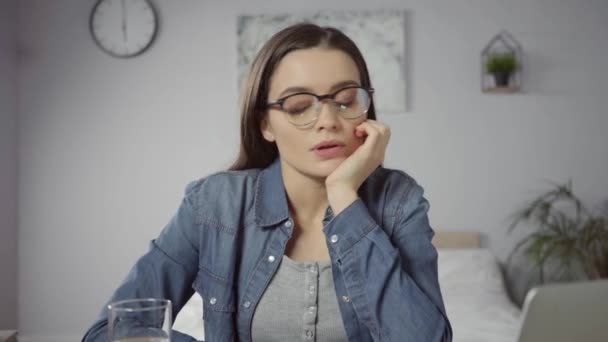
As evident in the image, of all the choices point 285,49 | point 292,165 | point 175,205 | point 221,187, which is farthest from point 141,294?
point 175,205

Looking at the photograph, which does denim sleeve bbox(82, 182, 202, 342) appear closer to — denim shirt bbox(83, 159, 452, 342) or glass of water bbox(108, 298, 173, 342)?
denim shirt bbox(83, 159, 452, 342)

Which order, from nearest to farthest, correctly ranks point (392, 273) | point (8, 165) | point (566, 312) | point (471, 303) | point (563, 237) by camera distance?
1. point (566, 312)
2. point (392, 273)
3. point (471, 303)
4. point (563, 237)
5. point (8, 165)

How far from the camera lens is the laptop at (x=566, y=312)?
71 cm

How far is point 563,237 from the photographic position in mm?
3600

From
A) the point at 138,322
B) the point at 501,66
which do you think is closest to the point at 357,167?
the point at 138,322

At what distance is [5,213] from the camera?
3857 millimetres

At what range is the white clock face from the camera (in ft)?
12.7

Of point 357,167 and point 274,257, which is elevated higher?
point 357,167

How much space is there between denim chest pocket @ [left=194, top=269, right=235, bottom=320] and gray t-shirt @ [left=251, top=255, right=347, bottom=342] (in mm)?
60

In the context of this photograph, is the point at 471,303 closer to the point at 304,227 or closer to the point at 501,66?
the point at 501,66

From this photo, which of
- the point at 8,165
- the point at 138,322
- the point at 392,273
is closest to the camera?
the point at 138,322

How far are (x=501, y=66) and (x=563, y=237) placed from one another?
3.18 ft

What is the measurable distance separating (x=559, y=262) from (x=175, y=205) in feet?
7.23

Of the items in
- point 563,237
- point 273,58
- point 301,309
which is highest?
point 273,58
